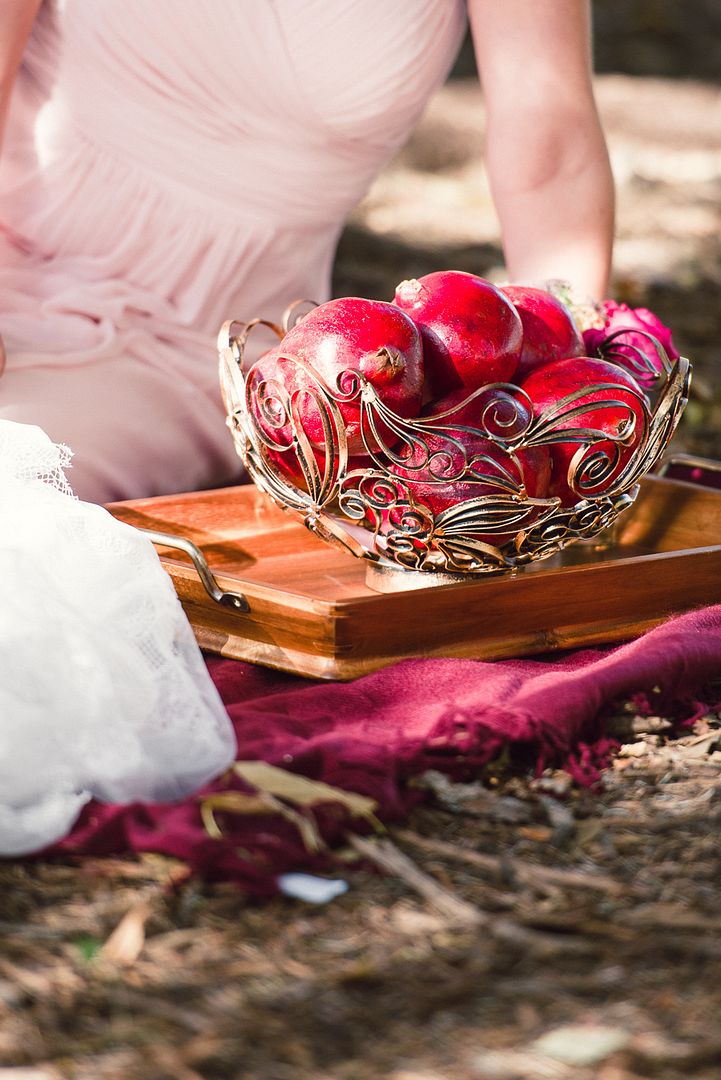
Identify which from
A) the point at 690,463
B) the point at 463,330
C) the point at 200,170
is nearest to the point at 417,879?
the point at 463,330

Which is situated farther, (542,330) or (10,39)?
(10,39)

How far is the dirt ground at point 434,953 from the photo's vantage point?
78 cm

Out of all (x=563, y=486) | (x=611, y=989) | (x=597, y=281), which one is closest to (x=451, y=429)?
(x=563, y=486)

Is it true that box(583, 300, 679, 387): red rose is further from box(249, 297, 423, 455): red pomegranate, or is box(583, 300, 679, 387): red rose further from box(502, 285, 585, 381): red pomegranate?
box(249, 297, 423, 455): red pomegranate

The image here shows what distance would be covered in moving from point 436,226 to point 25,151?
3377mm

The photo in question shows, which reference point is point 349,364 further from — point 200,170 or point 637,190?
point 637,190

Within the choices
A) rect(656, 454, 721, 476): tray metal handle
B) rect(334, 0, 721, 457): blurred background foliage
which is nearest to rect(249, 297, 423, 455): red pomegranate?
rect(656, 454, 721, 476): tray metal handle

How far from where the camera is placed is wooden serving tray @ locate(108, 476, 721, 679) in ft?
3.88

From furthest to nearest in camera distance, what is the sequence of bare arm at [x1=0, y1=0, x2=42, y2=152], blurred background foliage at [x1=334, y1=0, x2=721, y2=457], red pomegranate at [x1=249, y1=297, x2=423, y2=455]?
blurred background foliage at [x1=334, y1=0, x2=721, y2=457] → bare arm at [x1=0, y1=0, x2=42, y2=152] → red pomegranate at [x1=249, y1=297, x2=423, y2=455]

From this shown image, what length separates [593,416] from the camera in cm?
123

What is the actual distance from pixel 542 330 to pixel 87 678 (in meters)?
0.58

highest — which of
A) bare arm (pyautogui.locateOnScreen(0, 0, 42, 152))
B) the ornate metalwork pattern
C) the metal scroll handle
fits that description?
bare arm (pyautogui.locateOnScreen(0, 0, 42, 152))

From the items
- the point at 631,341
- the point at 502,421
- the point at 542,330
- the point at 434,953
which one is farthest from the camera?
the point at 631,341

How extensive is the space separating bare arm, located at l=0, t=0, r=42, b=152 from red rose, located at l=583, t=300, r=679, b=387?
749 millimetres
